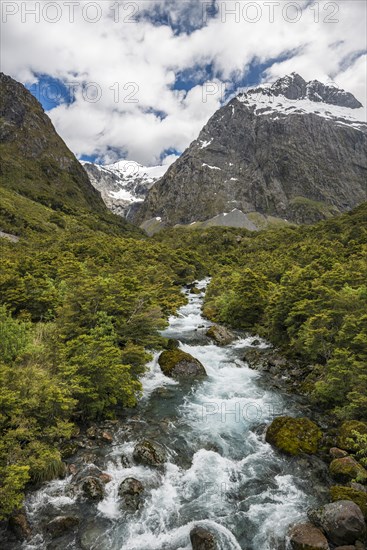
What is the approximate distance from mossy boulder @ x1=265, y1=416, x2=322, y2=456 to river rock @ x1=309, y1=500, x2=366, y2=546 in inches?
173

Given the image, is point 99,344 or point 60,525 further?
point 99,344

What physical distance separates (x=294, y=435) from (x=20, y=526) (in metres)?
12.8

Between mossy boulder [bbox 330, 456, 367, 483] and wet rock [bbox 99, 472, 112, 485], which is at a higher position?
mossy boulder [bbox 330, 456, 367, 483]

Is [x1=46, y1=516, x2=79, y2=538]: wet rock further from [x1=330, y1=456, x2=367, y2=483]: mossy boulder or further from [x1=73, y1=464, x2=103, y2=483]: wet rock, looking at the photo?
[x1=330, y1=456, x2=367, y2=483]: mossy boulder

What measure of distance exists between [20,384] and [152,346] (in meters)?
12.8

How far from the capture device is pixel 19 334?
1933cm

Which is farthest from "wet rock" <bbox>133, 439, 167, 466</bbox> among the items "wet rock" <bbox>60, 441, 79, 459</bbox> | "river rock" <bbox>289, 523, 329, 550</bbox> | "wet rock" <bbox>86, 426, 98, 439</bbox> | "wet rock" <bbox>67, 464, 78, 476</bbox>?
"river rock" <bbox>289, 523, 329, 550</bbox>

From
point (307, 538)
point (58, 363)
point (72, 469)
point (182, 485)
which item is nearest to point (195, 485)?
point (182, 485)

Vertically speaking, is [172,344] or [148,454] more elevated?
[172,344]

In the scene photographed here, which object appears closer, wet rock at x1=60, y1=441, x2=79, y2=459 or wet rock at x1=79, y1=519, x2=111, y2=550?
wet rock at x1=79, y1=519, x2=111, y2=550

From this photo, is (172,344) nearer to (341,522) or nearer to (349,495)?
(349,495)

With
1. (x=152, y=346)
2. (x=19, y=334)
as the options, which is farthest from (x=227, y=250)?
(x=19, y=334)

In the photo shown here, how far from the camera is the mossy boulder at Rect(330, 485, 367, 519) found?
1238 centimetres

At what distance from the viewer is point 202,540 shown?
1173 cm
